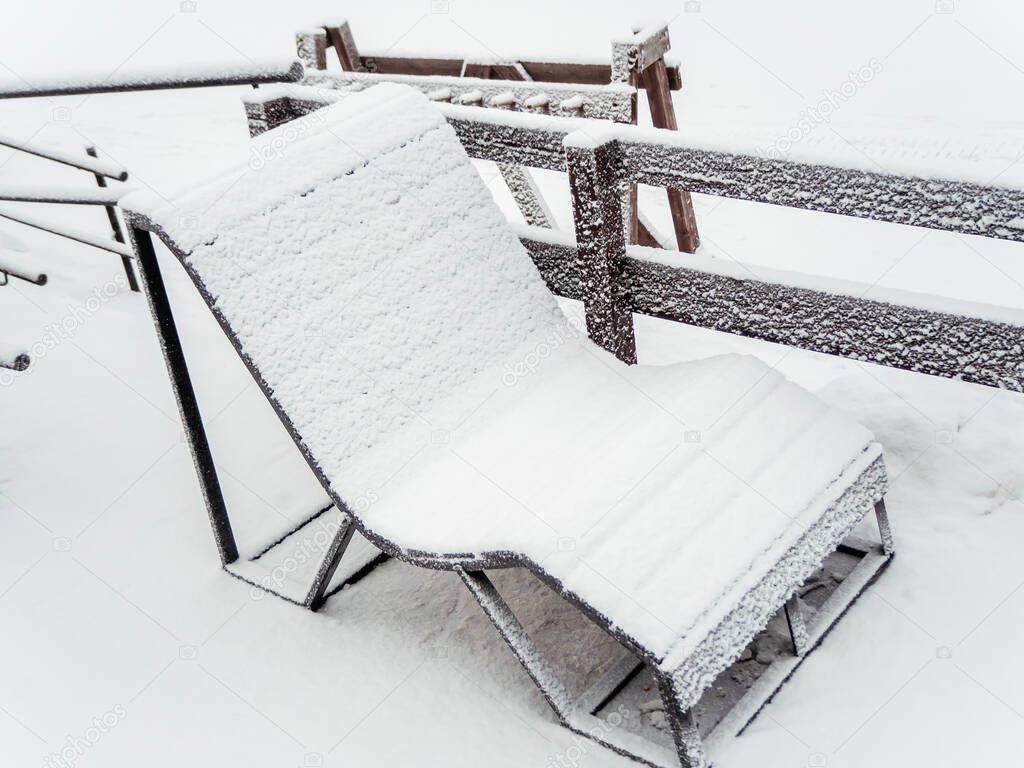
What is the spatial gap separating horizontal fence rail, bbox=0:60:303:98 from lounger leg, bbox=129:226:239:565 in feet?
2.48

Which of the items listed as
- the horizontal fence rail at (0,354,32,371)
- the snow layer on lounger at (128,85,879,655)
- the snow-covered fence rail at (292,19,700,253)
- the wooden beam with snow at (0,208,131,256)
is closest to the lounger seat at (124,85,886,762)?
the snow layer on lounger at (128,85,879,655)

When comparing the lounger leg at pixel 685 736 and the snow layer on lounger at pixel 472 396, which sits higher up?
the snow layer on lounger at pixel 472 396

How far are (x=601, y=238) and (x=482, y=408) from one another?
2.16 ft

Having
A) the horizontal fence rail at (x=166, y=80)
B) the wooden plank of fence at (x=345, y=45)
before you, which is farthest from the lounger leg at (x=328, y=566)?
the wooden plank of fence at (x=345, y=45)

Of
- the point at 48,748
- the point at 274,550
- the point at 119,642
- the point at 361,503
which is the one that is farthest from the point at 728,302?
the point at 48,748

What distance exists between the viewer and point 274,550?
3572mm

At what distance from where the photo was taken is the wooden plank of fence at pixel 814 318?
295 cm

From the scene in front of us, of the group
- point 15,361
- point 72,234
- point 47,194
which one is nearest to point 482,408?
point 15,361

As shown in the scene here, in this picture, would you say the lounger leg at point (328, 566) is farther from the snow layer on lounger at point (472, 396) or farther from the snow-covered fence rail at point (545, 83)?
the snow-covered fence rail at point (545, 83)

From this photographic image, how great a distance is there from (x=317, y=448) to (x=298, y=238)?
2.01 feet

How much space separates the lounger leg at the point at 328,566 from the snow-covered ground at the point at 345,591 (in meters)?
0.05

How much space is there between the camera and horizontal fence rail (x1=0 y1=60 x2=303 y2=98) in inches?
138

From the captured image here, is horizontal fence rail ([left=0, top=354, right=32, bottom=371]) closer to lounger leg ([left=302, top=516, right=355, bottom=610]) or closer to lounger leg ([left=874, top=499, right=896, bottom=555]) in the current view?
lounger leg ([left=302, top=516, right=355, bottom=610])

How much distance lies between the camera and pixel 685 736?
2.48 metres
